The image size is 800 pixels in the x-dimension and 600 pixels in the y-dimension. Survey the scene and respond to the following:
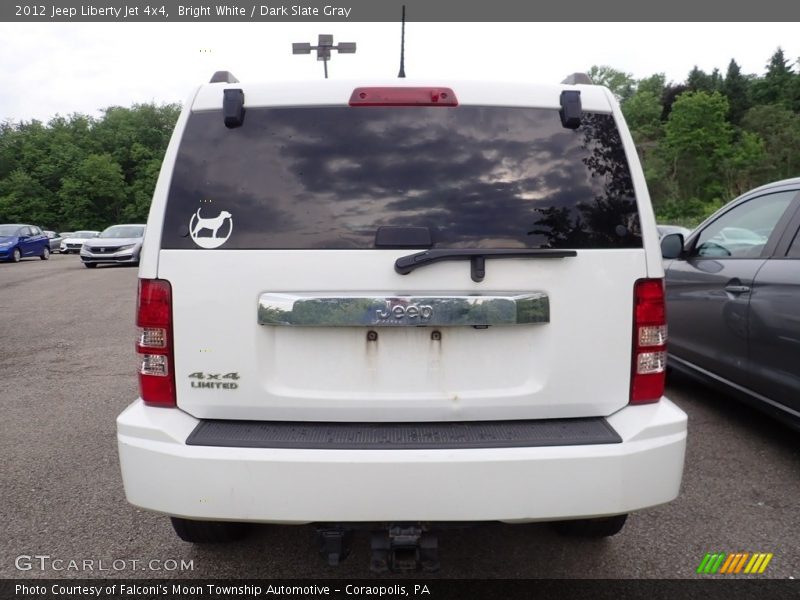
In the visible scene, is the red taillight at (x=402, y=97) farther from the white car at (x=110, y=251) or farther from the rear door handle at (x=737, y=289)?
the white car at (x=110, y=251)

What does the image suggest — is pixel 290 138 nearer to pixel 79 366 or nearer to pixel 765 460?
pixel 765 460

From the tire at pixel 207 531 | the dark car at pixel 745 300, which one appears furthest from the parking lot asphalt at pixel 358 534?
the dark car at pixel 745 300

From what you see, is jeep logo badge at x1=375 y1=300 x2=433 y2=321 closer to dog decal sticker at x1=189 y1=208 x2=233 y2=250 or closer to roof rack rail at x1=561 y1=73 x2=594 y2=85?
dog decal sticker at x1=189 y1=208 x2=233 y2=250

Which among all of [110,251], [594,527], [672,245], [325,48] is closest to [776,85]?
[325,48]

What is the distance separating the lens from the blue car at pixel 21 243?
24.7 metres

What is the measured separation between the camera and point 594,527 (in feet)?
8.75

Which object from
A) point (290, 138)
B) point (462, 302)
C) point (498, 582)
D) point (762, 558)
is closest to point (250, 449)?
point (462, 302)

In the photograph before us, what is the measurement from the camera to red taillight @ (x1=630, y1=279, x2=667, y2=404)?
2145mm

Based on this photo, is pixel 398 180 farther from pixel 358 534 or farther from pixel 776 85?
Answer: pixel 776 85

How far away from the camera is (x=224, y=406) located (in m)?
2.11

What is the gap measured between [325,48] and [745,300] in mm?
13267

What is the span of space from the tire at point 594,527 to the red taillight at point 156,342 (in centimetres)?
181

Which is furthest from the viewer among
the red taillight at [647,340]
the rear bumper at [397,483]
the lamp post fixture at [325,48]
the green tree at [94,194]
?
the green tree at [94,194]

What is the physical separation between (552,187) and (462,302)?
0.54 m
